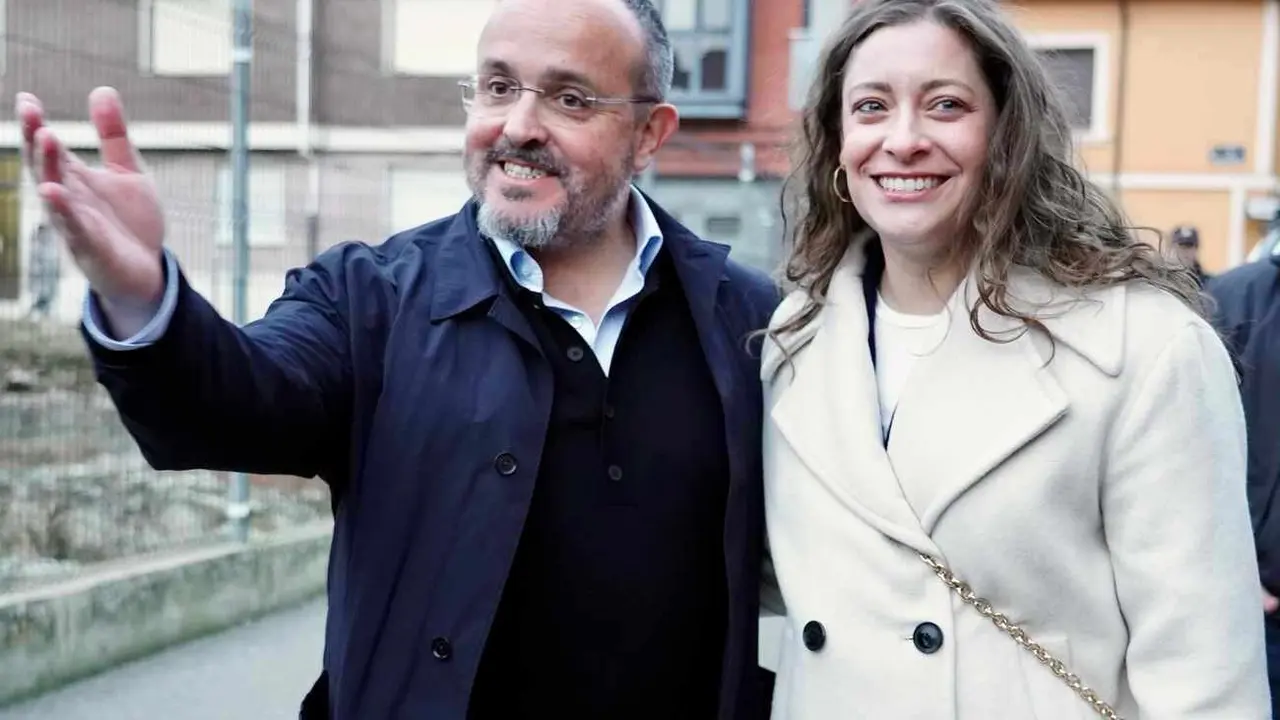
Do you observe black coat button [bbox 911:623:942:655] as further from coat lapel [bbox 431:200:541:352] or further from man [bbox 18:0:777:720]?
coat lapel [bbox 431:200:541:352]

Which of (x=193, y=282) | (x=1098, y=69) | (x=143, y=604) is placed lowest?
(x=143, y=604)

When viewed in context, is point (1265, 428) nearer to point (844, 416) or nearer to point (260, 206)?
point (844, 416)

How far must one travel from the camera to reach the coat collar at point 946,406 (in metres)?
2.15

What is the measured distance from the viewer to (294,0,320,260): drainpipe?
612 centimetres

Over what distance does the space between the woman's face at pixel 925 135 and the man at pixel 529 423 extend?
472 mm

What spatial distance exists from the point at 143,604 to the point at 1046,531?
13.3 ft

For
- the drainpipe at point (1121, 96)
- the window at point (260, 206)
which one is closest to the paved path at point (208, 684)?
the window at point (260, 206)

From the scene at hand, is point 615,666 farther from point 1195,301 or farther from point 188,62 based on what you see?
point 188,62

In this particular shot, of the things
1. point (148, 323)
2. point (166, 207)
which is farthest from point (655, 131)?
point (166, 207)

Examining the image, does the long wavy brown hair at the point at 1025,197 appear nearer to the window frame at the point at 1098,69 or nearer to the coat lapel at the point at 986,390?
the coat lapel at the point at 986,390

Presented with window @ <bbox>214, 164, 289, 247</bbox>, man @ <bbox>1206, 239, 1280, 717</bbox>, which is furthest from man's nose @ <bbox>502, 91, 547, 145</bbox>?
window @ <bbox>214, 164, 289, 247</bbox>

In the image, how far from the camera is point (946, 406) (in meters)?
2.25

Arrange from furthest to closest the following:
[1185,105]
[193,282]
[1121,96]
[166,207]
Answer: [1121,96] < [1185,105] < [193,282] < [166,207]

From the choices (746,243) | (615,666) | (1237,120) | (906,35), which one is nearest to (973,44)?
(906,35)
